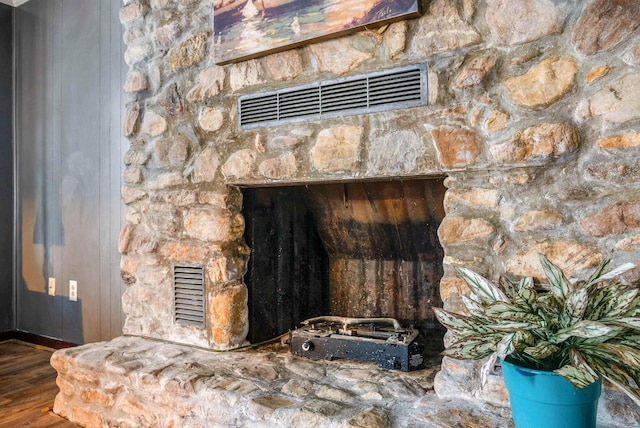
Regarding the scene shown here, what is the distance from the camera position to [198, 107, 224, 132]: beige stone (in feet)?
6.48

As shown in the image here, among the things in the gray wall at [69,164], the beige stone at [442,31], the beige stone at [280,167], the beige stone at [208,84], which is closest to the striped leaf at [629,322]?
the beige stone at [442,31]

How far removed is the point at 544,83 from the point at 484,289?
0.64m

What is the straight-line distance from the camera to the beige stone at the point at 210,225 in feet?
6.45

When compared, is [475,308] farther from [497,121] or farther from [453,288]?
[497,121]

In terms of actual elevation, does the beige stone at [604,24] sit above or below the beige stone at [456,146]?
above

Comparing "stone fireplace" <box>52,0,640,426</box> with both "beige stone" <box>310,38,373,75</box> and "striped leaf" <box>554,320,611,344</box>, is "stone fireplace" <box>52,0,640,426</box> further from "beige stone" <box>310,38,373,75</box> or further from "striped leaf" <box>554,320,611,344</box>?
"striped leaf" <box>554,320,611,344</box>

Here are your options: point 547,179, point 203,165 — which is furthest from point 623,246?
point 203,165

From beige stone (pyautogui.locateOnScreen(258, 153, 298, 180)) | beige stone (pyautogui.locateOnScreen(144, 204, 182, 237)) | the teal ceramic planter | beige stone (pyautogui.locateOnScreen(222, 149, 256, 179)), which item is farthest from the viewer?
beige stone (pyautogui.locateOnScreen(144, 204, 182, 237))

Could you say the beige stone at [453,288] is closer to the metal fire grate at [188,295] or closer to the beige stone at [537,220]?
the beige stone at [537,220]

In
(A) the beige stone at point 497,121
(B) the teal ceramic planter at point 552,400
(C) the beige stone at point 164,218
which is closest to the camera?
(B) the teal ceramic planter at point 552,400

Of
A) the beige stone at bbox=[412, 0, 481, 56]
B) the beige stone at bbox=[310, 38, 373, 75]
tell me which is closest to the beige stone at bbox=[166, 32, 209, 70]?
the beige stone at bbox=[310, 38, 373, 75]

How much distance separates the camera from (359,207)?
213 cm

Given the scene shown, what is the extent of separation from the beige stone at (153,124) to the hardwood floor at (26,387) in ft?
4.38

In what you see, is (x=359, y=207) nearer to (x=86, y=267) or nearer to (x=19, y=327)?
(x=86, y=267)
